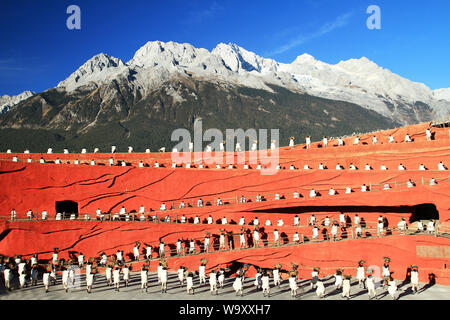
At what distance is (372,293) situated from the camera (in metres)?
17.9

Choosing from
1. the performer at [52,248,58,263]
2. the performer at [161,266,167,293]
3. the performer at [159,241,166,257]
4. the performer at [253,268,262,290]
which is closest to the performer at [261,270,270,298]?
the performer at [253,268,262,290]

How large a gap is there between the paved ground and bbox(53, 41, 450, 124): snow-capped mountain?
121684 millimetres

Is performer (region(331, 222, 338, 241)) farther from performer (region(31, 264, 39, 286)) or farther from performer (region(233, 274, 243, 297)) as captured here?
performer (region(31, 264, 39, 286))

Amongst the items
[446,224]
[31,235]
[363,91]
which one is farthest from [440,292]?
[363,91]

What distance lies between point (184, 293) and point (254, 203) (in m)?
9.35

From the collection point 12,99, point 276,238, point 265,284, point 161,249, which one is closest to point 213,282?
point 265,284

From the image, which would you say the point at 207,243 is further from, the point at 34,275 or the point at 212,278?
the point at 34,275

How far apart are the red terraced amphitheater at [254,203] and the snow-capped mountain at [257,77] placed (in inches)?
4416

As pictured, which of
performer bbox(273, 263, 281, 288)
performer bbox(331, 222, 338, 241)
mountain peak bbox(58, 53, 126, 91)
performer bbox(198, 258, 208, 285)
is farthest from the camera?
mountain peak bbox(58, 53, 126, 91)

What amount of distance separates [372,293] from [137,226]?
15095 mm

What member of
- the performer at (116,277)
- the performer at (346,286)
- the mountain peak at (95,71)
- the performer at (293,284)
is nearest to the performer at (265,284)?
the performer at (293,284)

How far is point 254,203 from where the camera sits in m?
26.9

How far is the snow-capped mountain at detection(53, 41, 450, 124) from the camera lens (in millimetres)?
147250
